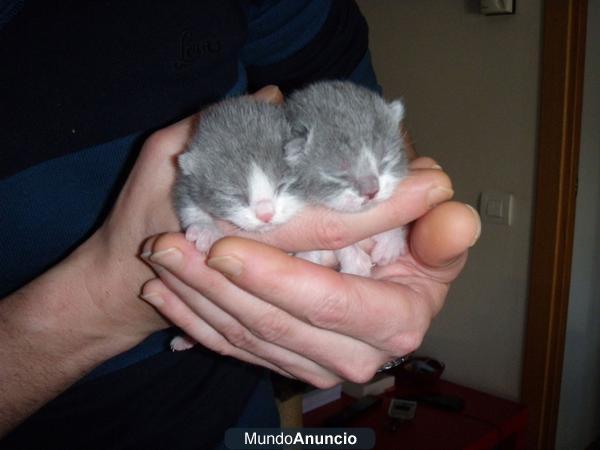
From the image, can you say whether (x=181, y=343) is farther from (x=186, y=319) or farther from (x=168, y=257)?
(x=168, y=257)

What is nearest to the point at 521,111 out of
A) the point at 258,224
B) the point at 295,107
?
the point at 295,107

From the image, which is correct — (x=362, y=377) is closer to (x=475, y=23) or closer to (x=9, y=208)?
(x=9, y=208)

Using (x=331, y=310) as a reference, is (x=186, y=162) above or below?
above

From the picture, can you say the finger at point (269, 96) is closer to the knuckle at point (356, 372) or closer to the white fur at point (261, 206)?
the white fur at point (261, 206)

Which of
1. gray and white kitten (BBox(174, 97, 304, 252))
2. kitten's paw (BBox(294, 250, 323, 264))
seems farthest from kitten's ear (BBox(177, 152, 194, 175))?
kitten's paw (BBox(294, 250, 323, 264))

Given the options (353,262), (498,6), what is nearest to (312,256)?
(353,262)

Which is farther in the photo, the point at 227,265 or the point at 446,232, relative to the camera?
the point at 446,232
